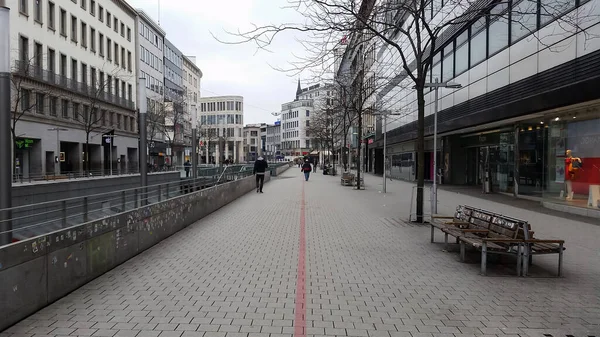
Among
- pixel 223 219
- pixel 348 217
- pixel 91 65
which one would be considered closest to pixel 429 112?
pixel 348 217

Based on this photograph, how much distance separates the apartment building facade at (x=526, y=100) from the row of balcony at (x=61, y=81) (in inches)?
949

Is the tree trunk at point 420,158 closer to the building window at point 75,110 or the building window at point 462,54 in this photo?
the building window at point 462,54

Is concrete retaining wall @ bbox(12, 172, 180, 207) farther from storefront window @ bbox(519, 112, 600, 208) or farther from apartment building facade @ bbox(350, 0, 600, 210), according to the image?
storefront window @ bbox(519, 112, 600, 208)

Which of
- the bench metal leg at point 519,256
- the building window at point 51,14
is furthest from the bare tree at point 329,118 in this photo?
the bench metal leg at point 519,256

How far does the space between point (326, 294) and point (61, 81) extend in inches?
1515

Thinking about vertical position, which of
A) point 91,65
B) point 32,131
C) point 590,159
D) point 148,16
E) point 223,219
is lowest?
point 223,219

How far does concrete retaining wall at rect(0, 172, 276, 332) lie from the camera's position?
14.5 ft

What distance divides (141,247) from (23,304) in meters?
3.51

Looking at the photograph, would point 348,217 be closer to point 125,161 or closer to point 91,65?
point 91,65

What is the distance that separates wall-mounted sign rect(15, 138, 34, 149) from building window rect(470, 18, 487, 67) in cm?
2922

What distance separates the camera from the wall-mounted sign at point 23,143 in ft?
101

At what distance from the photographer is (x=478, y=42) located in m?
20.5

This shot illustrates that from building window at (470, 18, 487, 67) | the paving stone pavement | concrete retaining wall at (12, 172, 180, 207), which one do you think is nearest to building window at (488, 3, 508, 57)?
building window at (470, 18, 487, 67)

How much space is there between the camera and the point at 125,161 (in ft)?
176
